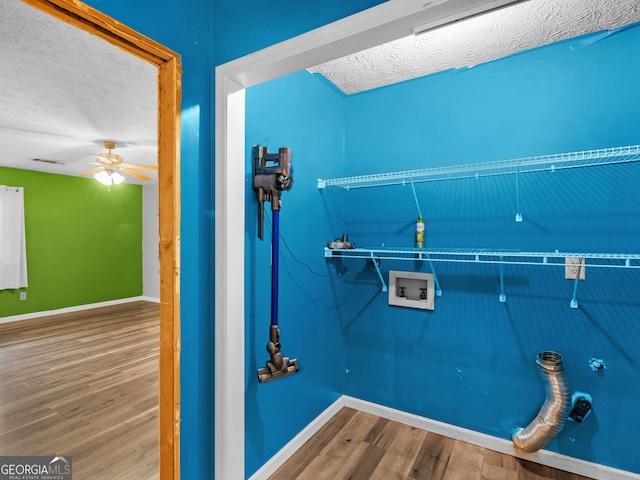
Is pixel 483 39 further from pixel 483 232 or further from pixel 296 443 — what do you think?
pixel 296 443

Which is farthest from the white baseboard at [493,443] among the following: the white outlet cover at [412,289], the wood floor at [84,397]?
the wood floor at [84,397]

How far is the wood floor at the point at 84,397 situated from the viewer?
1890 mm

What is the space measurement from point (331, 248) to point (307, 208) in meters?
→ 0.35

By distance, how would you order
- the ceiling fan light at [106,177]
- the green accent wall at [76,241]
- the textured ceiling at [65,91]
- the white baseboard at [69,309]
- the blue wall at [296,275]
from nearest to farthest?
the blue wall at [296,275] < the textured ceiling at [65,91] < the ceiling fan light at [106,177] < the white baseboard at [69,309] < the green accent wall at [76,241]

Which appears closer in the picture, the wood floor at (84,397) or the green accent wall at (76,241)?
the wood floor at (84,397)

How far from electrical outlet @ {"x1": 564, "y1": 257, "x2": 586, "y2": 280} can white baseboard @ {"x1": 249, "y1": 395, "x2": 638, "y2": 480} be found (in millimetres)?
999

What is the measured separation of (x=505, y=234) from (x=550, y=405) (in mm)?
929

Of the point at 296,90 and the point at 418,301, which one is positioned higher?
the point at 296,90

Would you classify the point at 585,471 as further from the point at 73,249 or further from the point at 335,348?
the point at 73,249

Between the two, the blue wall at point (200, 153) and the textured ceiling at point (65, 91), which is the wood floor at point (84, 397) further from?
the textured ceiling at point (65, 91)

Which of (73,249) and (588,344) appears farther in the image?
(73,249)

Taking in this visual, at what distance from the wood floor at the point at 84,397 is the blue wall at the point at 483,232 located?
0.96 m

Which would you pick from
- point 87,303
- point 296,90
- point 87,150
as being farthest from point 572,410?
point 87,303

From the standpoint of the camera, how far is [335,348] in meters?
2.32
